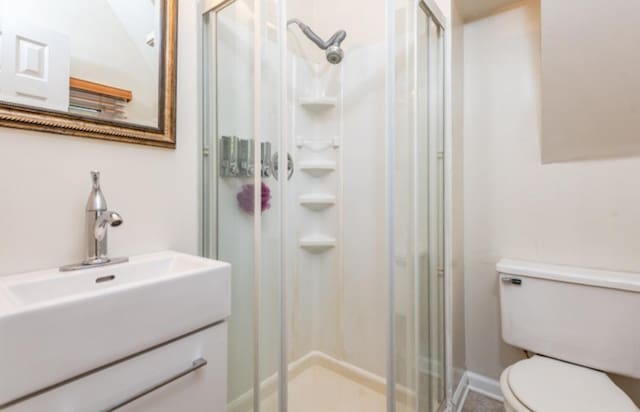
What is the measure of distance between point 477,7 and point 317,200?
1.30 meters

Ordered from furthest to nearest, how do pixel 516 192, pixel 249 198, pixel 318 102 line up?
pixel 318 102 < pixel 516 192 < pixel 249 198

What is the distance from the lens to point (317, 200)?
1.78 metres

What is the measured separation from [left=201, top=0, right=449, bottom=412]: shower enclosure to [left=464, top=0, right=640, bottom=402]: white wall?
33cm

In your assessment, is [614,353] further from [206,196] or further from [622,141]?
[206,196]

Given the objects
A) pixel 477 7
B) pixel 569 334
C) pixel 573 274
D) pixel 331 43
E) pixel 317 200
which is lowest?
pixel 569 334

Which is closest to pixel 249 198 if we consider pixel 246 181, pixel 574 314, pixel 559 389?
pixel 246 181

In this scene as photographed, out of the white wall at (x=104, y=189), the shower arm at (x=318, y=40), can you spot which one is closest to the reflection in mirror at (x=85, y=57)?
the white wall at (x=104, y=189)

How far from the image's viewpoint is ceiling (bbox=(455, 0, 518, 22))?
1.49 meters

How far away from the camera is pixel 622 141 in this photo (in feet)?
4.20

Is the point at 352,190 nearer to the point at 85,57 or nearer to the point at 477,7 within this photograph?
the point at 477,7

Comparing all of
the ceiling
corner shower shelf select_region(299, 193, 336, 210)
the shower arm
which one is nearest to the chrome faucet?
corner shower shelf select_region(299, 193, 336, 210)

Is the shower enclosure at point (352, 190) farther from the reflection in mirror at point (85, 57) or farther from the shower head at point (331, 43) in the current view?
the reflection in mirror at point (85, 57)

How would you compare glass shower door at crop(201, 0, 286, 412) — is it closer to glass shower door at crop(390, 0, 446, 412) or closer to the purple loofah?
the purple loofah

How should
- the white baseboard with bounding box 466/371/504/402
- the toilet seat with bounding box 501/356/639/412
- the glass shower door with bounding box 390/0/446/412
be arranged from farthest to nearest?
1. the white baseboard with bounding box 466/371/504/402
2. the glass shower door with bounding box 390/0/446/412
3. the toilet seat with bounding box 501/356/639/412
